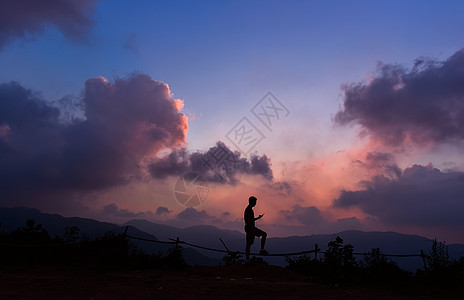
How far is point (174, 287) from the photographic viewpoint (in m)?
8.02

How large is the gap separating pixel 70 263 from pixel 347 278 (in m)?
10.8

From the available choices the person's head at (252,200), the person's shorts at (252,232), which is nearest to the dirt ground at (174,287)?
the person's shorts at (252,232)

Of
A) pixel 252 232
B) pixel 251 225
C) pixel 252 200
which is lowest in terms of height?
pixel 252 232

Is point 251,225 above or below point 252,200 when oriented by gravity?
below

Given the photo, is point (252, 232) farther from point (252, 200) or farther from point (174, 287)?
point (174, 287)

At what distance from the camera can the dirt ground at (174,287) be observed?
282 inches

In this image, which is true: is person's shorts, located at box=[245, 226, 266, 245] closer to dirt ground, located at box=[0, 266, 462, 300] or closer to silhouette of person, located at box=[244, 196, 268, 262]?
silhouette of person, located at box=[244, 196, 268, 262]

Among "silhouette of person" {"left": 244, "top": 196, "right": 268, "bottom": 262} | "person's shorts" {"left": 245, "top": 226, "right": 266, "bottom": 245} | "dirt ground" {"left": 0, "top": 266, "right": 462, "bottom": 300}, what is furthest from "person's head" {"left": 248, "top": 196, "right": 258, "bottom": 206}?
"dirt ground" {"left": 0, "top": 266, "right": 462, "bottom": 300}

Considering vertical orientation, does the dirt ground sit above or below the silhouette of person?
below

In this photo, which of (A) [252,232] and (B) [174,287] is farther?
(A) [252,232]

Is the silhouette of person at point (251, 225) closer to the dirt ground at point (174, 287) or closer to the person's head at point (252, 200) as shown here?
the person's head at point (252, 200)

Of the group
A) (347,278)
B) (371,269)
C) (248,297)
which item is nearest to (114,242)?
(248,297)

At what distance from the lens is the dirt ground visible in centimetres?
715

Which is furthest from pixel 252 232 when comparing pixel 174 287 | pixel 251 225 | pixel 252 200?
pixel 174 287
